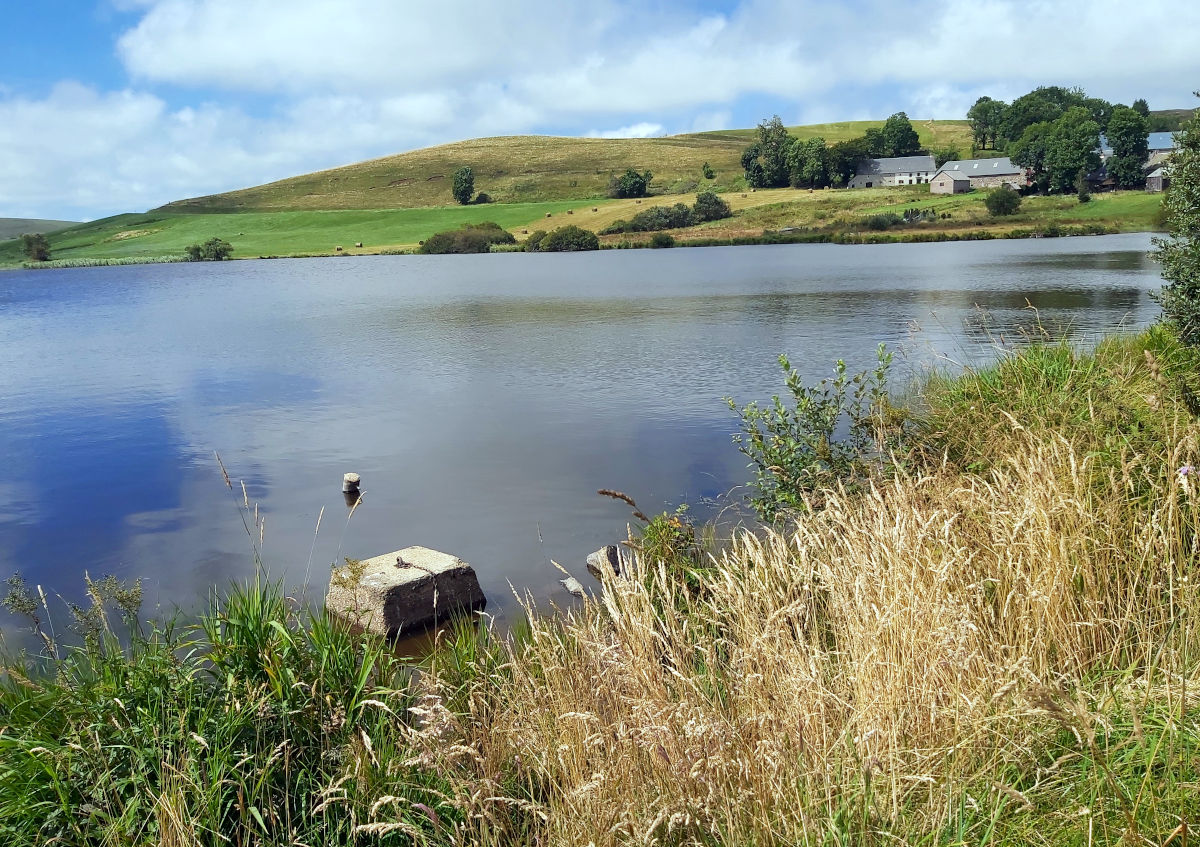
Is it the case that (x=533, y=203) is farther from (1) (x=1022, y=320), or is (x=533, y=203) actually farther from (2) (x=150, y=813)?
(2) (x=150, y=813)

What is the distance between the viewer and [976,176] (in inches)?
4857

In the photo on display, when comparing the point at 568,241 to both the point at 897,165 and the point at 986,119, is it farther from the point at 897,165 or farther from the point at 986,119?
the point at 986,119

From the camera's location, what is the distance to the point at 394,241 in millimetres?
101750

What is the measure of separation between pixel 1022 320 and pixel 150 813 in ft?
87.2

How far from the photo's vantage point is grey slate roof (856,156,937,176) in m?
131

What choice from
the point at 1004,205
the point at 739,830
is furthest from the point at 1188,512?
the point at 1004,205

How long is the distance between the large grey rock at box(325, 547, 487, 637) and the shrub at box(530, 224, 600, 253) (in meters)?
78.9

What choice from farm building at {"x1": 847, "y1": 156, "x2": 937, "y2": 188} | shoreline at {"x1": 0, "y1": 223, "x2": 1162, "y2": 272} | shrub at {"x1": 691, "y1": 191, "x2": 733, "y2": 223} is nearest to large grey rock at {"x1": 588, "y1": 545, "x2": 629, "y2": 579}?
shoreline at {"x1": 0, "y1": 223, "x2": 1162, "y2": 272}

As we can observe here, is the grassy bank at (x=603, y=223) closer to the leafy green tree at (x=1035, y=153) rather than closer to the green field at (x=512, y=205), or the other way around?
the green field at (x=512, y=205)

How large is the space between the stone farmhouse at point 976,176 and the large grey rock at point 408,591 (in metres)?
119

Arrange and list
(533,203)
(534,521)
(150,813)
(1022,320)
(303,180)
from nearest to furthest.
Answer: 1. (150,813)
2. (534,521)
3. (1022,320)
4. (533,203)
5. (303,180)

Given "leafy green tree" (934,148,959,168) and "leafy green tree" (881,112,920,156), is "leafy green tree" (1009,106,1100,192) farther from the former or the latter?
"leafy green tree" (881,112,920,156)

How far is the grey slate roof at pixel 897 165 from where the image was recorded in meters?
131

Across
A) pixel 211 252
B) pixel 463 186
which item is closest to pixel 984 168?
pixel 463 186
